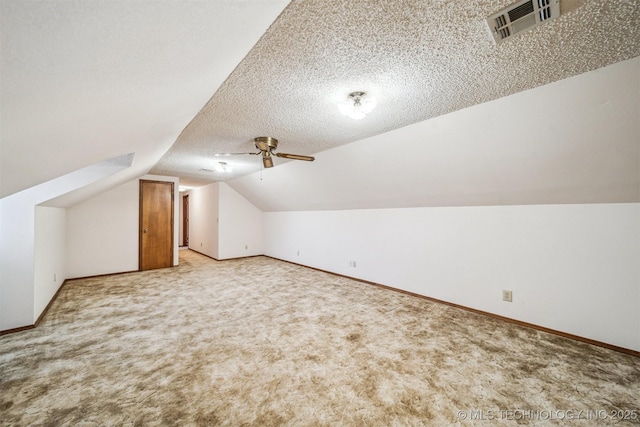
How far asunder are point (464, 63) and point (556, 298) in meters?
2.67

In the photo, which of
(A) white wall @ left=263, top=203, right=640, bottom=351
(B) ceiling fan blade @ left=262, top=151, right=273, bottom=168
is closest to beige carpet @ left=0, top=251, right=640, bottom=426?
(A) white wall @ left=263, top=203, right=640, bottom=351

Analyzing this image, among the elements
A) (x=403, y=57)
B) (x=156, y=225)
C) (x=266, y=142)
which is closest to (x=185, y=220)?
(x=156, y=225)

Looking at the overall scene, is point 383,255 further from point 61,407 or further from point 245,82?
point 61,407

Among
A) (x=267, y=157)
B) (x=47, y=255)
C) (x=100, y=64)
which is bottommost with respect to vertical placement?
(x=47, y=255)

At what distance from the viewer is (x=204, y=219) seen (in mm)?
7652

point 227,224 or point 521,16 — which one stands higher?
point 521,16

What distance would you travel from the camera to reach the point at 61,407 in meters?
1.65

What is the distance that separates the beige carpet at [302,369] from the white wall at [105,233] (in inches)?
79.2

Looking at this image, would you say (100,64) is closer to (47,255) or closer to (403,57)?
(403,57)

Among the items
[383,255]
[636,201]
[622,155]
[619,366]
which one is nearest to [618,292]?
[619,366]

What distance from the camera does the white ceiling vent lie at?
1122mm

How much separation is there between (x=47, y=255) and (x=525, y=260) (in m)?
6.07

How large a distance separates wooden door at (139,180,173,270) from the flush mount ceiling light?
17.9ft

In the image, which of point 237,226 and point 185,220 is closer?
point 237,226
